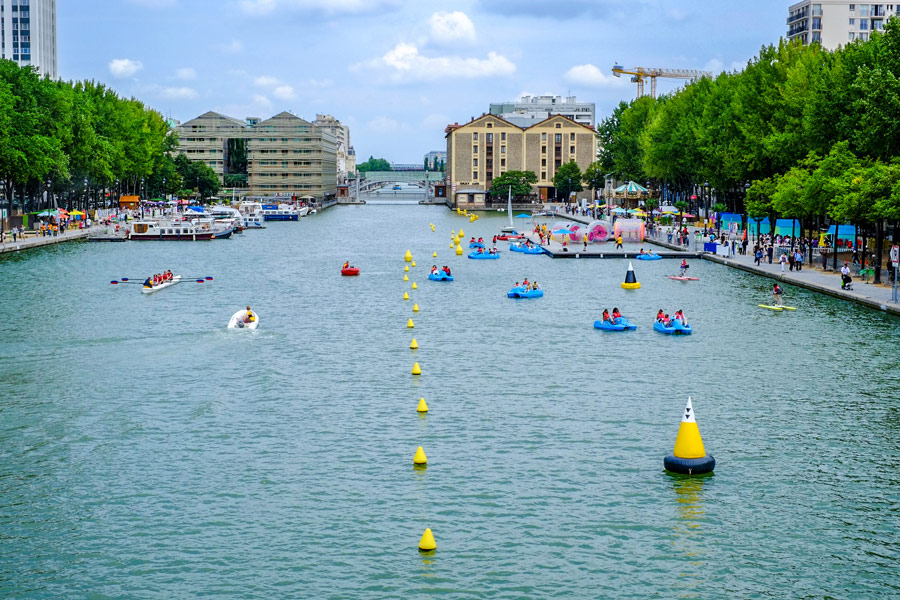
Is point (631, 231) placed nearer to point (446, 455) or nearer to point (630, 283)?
point (630, 283)

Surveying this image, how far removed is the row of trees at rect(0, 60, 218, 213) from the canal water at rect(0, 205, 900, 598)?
51343 millimetres

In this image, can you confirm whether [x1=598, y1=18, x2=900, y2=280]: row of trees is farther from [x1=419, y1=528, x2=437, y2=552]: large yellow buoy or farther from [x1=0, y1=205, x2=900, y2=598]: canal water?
[x1=419, y1=528, x2=437, y2=552]: large yellow buoy

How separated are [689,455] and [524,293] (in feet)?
132

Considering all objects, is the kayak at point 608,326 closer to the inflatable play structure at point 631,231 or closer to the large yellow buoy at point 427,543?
the large yellow buoy at point 427,543

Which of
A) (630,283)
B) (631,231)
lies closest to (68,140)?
(631,231)

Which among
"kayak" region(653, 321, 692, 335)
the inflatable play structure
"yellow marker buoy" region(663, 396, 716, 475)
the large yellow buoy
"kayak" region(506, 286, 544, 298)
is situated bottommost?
the large yellow buoy

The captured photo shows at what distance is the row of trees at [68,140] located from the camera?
108625 millimetres

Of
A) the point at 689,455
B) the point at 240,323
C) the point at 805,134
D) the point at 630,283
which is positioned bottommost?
the point at 689,455

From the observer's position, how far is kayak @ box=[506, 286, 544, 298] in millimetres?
70875

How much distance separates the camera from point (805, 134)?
84438 millimetres

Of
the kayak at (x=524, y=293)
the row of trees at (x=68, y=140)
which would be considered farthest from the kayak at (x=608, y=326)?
the row of trees at (x=68, y=140)

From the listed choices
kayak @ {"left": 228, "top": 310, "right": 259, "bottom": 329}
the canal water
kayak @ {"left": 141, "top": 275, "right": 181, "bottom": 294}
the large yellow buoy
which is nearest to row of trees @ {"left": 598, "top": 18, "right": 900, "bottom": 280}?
the canal water

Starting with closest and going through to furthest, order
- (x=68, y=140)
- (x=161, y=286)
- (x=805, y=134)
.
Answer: (x=161, y=286), (x=805, y=134), (x=68, y=140)

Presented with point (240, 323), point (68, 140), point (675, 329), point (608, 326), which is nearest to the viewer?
point (675, 329)
